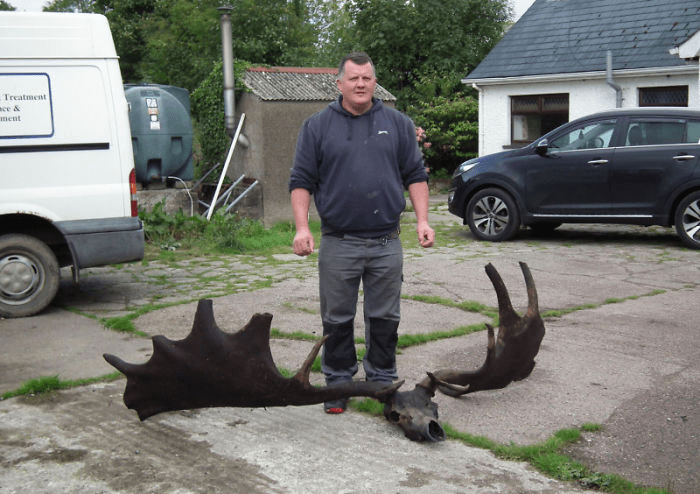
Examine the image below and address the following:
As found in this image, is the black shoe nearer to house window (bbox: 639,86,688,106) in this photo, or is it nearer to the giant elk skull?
the giant elk skull

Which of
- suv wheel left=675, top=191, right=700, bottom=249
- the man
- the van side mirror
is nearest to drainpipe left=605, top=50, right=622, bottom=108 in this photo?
the van side mirror

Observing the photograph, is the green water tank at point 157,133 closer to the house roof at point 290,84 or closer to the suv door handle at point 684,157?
the house roof at point 290,84

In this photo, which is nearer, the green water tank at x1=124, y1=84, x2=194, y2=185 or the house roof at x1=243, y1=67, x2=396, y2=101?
the green water tank at x1=124, y1=84, x2=194, y2=185

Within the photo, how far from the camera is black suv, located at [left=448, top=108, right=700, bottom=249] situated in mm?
10945

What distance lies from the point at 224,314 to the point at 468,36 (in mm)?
18901

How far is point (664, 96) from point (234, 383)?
51.0 ft

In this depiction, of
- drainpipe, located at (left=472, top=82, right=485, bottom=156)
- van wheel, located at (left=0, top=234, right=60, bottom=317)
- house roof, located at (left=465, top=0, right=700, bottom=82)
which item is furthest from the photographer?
drainpipe, located at (left=472, top=82, right=485, bottom=156)

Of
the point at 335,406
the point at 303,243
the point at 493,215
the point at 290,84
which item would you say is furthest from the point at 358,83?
the point at 290,84

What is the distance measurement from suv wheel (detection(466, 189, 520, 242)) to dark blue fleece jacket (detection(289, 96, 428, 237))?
7.55m

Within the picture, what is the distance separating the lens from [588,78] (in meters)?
18.5

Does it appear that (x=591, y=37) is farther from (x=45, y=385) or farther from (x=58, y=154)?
(x=45, y=385)

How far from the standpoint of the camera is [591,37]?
64.1ft

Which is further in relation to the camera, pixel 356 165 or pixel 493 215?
pixel 493 215

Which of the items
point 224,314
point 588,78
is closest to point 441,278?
point 224,314
